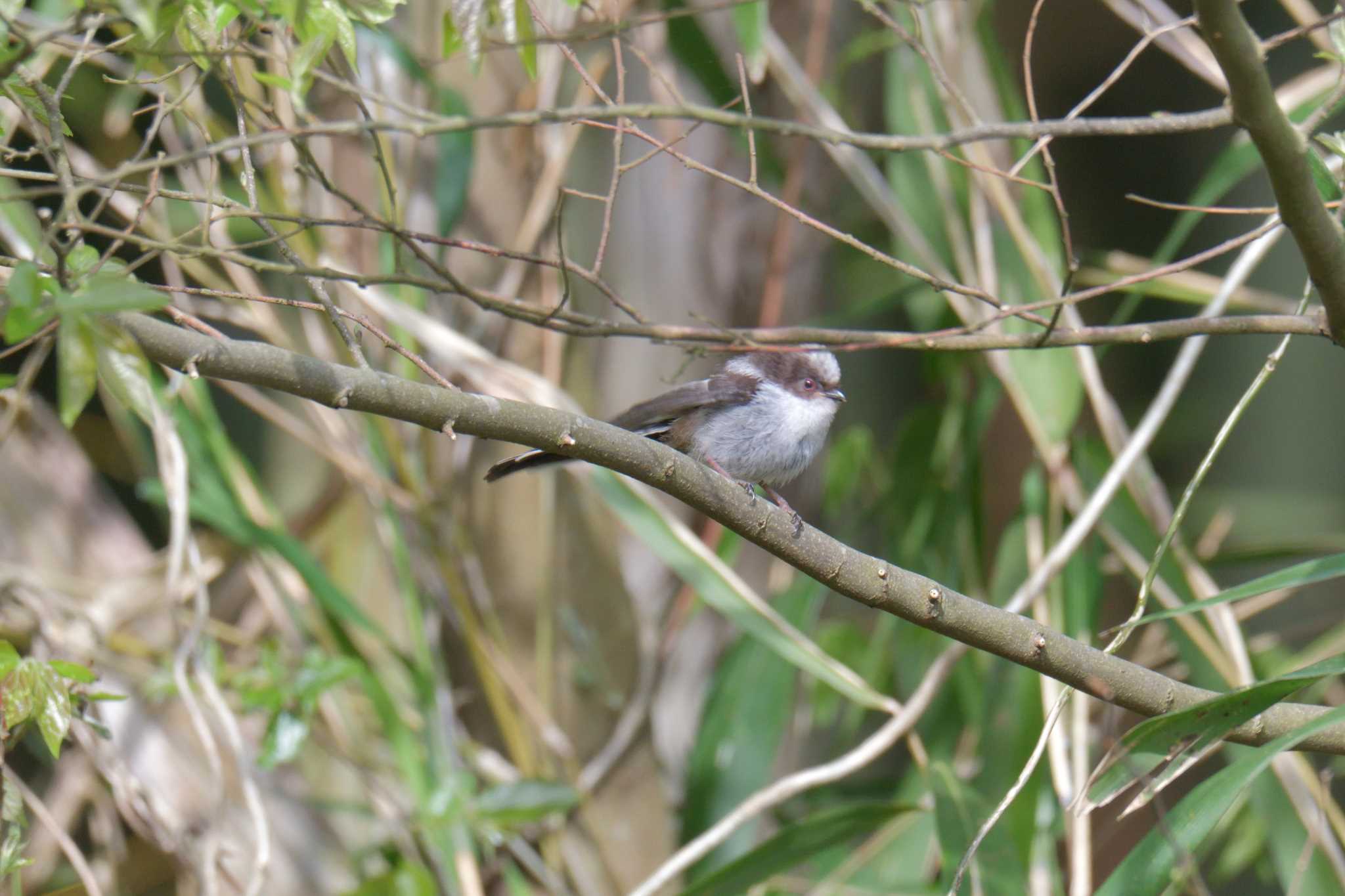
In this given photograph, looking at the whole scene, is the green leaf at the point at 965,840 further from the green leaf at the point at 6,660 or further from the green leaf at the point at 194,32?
the green leaf at the point at 194,32

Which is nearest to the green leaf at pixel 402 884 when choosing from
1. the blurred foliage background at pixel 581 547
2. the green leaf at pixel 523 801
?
the blurred foliage background at pixel 581 547

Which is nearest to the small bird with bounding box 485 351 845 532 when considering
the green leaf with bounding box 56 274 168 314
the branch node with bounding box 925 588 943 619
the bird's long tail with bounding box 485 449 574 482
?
the bird's long tail with bounding box 485 449 574 482

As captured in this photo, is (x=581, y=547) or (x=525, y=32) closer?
(x=525, y=32)

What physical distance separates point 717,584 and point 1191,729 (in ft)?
5.58

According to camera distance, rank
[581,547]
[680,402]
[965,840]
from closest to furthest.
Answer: [965,840]
[680,402]
[581,547]

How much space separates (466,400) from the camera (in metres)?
1.58

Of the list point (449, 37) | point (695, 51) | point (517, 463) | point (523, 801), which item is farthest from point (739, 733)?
point (449, 37)

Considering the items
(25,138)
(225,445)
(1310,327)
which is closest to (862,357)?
(225,445)

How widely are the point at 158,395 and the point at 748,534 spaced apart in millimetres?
2239

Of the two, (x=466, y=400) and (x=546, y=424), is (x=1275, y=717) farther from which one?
(x=466, y=400)

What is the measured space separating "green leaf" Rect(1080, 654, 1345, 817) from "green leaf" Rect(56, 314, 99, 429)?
5.02 ft

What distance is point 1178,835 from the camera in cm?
194

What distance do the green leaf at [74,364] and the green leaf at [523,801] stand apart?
8.57ft

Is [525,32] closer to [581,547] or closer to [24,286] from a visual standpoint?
[24,286]
